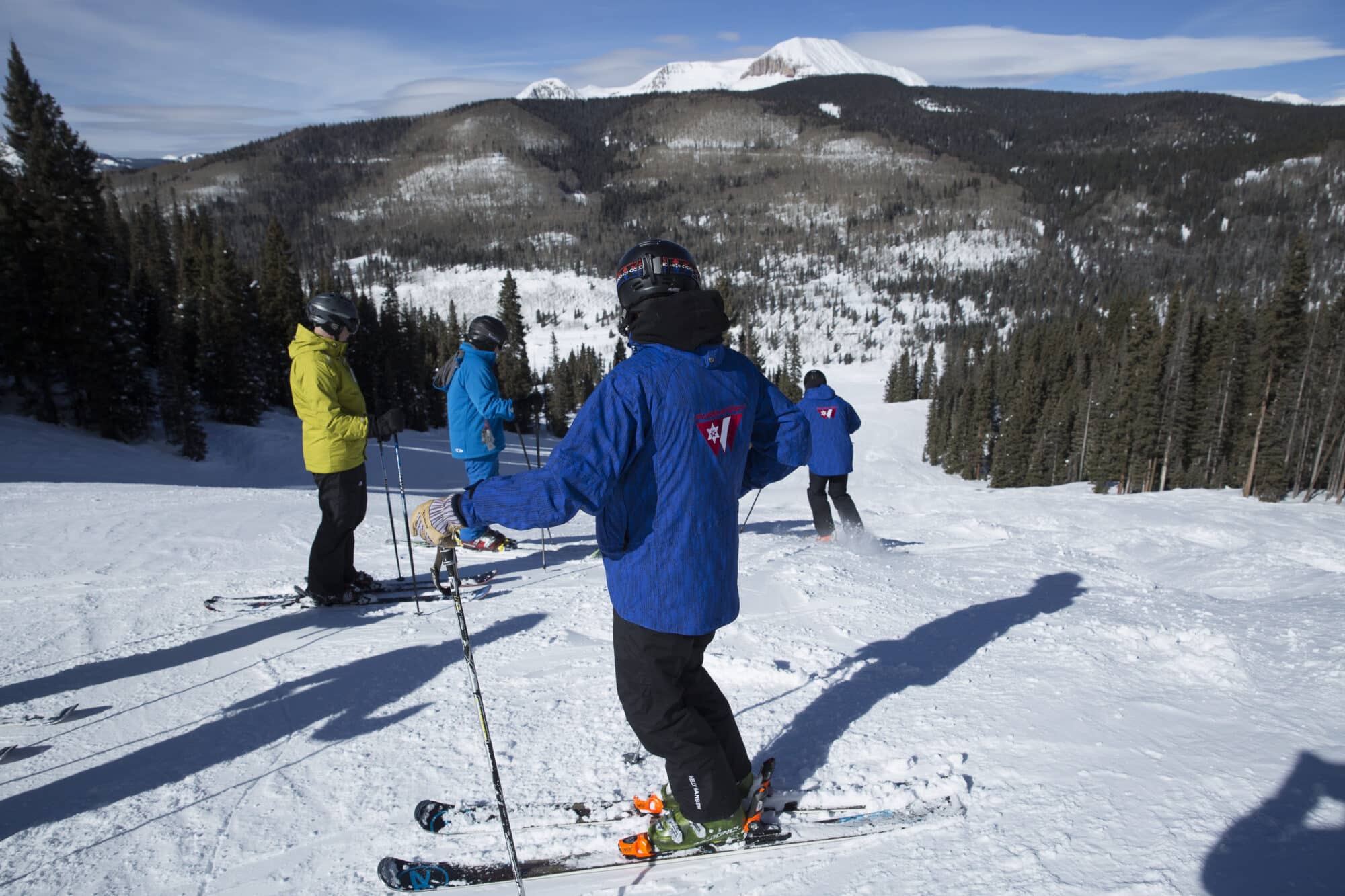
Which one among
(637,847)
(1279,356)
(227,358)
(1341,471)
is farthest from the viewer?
(1279,356)

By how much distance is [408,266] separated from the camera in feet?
625

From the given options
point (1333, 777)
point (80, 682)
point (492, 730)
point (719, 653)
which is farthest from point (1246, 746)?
point (80, 682)

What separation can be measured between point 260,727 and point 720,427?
3178 mm

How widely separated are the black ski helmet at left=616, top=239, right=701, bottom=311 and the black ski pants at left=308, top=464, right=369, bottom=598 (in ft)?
12.2

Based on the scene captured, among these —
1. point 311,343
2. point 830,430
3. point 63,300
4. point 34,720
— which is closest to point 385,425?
point 311,343

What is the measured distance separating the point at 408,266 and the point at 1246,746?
211 meters

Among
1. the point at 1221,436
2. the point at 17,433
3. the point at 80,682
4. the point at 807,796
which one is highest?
the point at 807,796

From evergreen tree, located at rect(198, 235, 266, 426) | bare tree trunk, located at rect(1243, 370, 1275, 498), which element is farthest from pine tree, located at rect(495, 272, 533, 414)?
bare tree trunk, located at rect(1243, 370, 1275, 498)

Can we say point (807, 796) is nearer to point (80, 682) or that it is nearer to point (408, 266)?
point (80, 682)

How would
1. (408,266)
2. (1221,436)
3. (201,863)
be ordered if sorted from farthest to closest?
(408,266)
(1221,436)
(201,863)

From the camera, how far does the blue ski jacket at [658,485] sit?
2.11m

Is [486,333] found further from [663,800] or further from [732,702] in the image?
[663,800]

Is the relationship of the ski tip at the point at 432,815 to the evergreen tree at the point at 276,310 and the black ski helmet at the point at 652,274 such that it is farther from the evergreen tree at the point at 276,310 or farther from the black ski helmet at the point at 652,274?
the evergreen tree at the point at 276,310

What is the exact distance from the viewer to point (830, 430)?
805 cm
